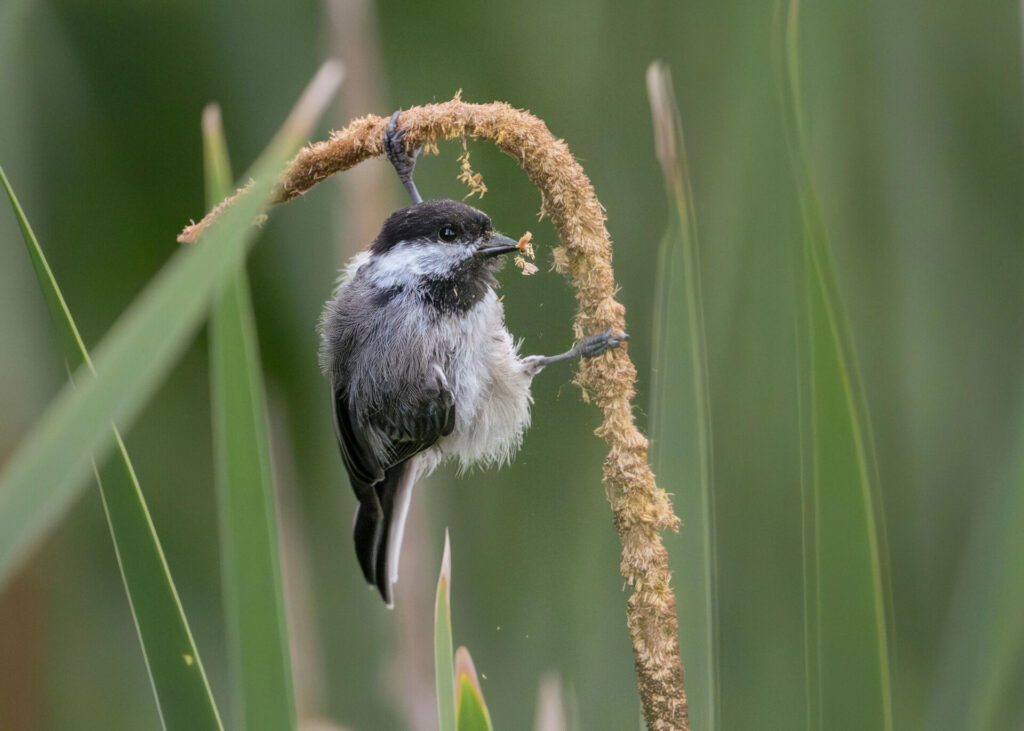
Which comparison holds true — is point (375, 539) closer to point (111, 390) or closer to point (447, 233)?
point (447, 233)

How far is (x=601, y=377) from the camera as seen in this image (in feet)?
2.42

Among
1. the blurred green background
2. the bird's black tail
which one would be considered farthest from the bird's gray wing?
the blurred green background

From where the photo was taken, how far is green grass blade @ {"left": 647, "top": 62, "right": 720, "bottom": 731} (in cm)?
81

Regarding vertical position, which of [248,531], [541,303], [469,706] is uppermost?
[541,303]

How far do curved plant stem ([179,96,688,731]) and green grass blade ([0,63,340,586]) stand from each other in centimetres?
→ 18

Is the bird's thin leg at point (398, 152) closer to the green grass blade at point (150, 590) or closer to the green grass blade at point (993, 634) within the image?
the green grass blade at point (150, 590)

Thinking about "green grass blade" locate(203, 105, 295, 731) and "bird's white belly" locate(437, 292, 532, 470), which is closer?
"green grass blade" locate(203, 105, 295, 731)

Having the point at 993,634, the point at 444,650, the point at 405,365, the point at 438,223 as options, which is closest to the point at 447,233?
the point at 438,223

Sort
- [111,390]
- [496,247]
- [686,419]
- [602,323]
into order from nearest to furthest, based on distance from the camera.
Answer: [111,390] → [602,323] → [686,419] → [496,247]

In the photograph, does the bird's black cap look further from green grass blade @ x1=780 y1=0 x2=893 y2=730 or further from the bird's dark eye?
green grass blade @ x1=780 y1=0 x2=893 y2=730

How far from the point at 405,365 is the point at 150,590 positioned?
535 millimetres

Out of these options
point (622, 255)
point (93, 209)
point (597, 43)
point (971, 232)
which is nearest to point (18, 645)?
point (93, 209)

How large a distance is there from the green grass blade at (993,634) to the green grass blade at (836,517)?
0.58 ft

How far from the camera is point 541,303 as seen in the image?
1.16 m
